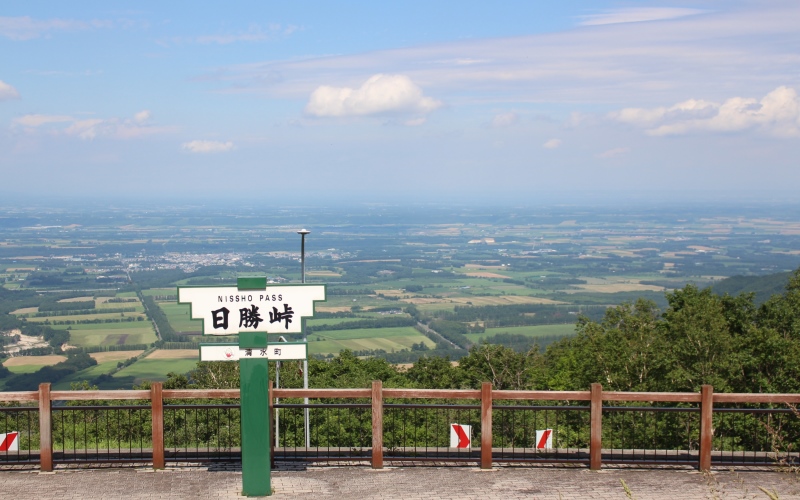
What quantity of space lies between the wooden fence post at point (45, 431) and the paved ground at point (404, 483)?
14cm

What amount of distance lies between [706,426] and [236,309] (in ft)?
Answer: 18.9

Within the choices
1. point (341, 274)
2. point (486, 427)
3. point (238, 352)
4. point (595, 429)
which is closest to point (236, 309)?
point (238, 352)

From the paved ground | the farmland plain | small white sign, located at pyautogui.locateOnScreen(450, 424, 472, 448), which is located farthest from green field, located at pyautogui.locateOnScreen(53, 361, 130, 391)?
small white sign, located at pyautogui.locateOnScreen(450, 424, 472, 448)

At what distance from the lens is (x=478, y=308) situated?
103312mm

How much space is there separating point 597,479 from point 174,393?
513 cm

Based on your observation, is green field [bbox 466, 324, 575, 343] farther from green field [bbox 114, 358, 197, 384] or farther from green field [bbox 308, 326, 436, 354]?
green field [bbox 114, 358, 197, 384]

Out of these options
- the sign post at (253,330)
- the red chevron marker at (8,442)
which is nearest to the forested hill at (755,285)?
the sign post at (253,330)

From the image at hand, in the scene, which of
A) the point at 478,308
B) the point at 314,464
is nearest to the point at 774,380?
the point at 314,464

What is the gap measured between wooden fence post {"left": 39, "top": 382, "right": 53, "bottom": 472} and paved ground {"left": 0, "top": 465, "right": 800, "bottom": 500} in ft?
0.47

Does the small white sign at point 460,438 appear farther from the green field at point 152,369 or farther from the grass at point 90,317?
the grass at point 90,317

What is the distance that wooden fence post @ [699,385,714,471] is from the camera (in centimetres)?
957

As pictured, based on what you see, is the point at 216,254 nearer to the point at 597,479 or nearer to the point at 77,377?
the point at 77,377

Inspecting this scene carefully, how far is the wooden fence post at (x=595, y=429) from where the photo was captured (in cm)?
964

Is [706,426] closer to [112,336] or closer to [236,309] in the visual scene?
[236,309]
